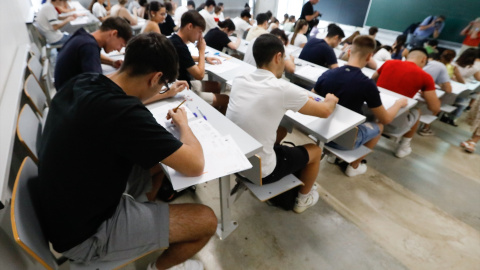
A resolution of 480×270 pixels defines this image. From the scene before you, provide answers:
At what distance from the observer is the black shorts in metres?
1.49

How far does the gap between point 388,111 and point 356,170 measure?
685 millimetres

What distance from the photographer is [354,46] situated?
74.8 inches

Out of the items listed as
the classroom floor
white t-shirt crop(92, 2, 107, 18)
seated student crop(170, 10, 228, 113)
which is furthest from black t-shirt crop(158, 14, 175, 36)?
the classroom floor

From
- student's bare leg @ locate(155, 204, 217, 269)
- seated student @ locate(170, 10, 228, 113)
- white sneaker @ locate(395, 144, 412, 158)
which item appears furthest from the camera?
white sneaker @ locate(395, 144, 412, 158)

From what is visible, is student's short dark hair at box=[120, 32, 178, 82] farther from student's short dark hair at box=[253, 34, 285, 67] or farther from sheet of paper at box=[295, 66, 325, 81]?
sheet of paper at box=[295, 66, 325, 81]

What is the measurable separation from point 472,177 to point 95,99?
130 inches

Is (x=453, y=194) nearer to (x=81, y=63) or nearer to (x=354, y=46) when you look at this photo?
(x=354, y=46)

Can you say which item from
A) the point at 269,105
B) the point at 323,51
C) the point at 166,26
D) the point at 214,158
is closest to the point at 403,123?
the point at 323,51

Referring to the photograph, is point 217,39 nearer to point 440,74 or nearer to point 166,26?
point 166,26

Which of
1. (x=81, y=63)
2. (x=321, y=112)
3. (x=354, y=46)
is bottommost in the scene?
(x=321, y=112)

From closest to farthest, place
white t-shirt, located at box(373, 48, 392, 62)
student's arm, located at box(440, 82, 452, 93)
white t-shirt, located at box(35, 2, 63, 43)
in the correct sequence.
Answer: student's arm, located at box(440, 82, 452, 93) < white t-shirt, located at box(35, 2, 63, 43) < white t-shirt, located at box(373, 48, 392, 62)

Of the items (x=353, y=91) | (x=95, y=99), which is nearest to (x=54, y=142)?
(x=95, y=99)

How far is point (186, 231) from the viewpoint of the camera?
1120mm

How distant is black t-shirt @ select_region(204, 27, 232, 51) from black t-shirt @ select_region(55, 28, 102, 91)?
76.4 inches
